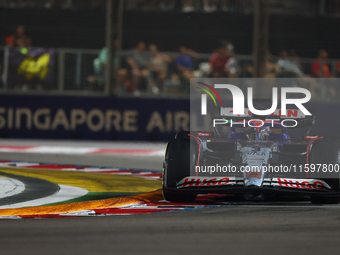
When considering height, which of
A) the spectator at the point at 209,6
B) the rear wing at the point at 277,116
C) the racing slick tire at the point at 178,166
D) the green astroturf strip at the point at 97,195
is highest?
the spectator at the point at 209,6

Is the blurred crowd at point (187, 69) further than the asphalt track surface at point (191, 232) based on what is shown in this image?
Yes

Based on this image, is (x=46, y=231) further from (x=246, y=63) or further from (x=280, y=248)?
(x=246, y=63)

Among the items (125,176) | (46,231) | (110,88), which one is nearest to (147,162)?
(125,176)

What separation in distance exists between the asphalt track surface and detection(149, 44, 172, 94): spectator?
28.9 feet

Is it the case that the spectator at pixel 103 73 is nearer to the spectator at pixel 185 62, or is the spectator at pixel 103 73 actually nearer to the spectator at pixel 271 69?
the spectator at pixel 185 62

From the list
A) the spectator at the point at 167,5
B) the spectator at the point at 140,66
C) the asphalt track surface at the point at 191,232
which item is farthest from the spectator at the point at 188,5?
the asphalt track surface at the point at 191,232

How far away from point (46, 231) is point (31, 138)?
36.8 feet

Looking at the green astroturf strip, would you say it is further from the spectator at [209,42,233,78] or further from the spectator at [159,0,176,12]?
the spectator at [159,0,176,12]

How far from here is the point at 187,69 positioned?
53.5ft

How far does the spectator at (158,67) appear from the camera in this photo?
1619cm

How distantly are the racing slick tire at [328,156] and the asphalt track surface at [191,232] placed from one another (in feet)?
0.73

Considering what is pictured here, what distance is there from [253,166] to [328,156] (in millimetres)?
801

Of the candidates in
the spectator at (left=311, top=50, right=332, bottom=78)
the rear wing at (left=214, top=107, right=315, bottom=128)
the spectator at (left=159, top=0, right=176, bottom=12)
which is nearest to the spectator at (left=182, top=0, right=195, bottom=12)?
the spectator at (left=159, top=0, right=176, bottom=12)

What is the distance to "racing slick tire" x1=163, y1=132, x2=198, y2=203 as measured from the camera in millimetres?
7773
